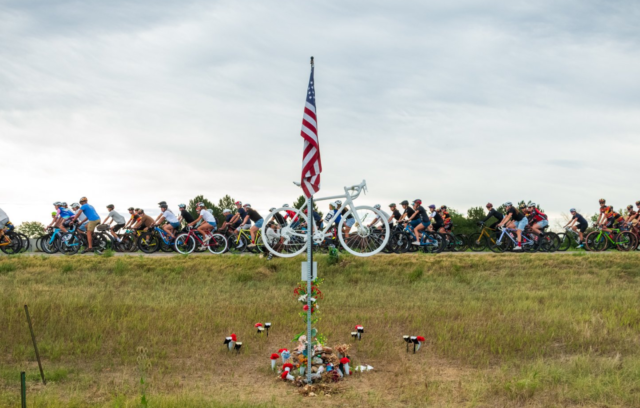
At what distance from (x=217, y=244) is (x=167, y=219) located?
2134mm

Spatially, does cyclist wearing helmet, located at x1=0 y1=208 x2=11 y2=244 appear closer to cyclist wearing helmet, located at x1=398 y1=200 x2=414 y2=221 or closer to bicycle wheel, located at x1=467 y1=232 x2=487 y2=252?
cyclist wearing helmet, located at x1=398 y1=200 x2=414 y2=221

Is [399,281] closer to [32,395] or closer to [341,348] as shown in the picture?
[341,348]

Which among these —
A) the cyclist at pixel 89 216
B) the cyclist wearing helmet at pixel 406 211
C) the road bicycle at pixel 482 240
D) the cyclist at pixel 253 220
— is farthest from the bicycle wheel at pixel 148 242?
the road bicycle at pixel 482 240

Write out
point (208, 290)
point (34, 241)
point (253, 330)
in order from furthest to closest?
point (34, 241) < point (208, 290) < point (253, 330)

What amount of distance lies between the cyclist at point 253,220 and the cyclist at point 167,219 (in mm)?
2830

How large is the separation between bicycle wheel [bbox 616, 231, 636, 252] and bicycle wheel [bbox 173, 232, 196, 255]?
55.1ft

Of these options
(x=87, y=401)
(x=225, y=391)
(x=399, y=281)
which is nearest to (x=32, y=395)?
(x=87, y=401)

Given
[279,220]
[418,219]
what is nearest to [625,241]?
[418,219]

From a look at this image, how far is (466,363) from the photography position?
12.1m

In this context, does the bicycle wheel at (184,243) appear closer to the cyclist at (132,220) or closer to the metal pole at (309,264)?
the cyclist at (132,220)

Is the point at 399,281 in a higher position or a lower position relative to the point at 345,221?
lower

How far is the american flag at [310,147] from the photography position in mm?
9992

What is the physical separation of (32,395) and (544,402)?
826 centimetres

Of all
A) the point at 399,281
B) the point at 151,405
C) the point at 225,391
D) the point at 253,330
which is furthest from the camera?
the point at 399,281
